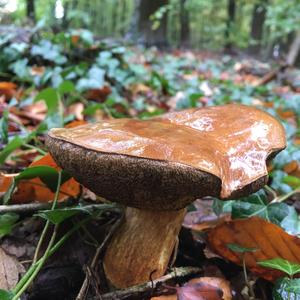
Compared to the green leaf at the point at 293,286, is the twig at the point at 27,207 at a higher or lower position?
higher

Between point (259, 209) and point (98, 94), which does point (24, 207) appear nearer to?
point (259, 209)

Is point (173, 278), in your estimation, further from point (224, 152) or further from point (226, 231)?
point (224, 152)

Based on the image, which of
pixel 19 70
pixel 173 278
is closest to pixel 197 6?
pixel 19 70

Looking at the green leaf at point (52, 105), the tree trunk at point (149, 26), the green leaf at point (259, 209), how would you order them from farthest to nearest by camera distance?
the tree trunk at point (149, 26) → the green leaf at point (52, 105) → the green leaf at point (259, 209)

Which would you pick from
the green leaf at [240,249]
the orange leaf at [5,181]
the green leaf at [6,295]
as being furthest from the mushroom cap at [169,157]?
the orange leaf at [5,181]

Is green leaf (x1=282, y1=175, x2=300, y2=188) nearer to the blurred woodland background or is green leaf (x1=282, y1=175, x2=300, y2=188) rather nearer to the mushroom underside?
the mushroom underside

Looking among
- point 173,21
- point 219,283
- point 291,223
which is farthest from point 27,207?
point 173,21

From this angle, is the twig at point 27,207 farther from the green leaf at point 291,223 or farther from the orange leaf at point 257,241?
the green leaf at point 291,223

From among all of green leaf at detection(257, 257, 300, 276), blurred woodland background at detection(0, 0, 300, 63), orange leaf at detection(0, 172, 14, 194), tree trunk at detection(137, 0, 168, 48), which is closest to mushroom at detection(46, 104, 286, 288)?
green leaf at detection(257, 257, 300, 276)
